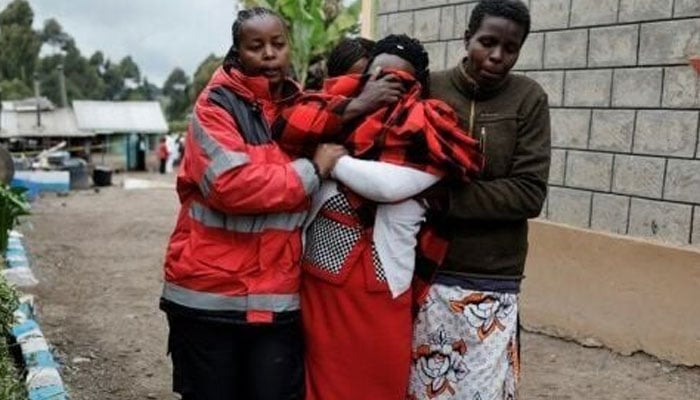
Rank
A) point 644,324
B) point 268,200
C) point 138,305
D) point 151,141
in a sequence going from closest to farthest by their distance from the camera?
point 268,200, point 644,324, point 138,305, point 151,141

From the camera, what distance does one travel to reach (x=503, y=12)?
1910mm

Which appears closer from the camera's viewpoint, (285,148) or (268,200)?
(268,200)

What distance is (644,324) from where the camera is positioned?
4523mm

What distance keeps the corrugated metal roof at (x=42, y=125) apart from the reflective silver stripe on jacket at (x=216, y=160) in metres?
31.9

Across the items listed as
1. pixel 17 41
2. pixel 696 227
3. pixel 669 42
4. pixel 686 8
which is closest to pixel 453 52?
pixel 669 42

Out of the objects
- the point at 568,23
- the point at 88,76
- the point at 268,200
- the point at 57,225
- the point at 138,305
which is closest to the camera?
the point at 268,200

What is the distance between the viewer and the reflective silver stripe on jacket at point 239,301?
194 cm

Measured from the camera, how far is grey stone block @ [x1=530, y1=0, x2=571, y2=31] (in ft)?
16.2

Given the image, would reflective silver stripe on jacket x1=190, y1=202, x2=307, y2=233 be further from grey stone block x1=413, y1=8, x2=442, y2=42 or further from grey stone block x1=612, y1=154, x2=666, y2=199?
grey stone block x1=413, y1=8, x2=442, y2=42

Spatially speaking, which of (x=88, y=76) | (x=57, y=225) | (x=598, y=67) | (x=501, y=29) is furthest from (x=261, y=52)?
(x=88, y=76)

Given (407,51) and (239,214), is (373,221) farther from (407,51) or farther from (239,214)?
(407,51)

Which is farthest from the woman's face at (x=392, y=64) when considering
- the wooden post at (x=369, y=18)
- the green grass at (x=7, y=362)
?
the wooden post at (x=369, y=18)

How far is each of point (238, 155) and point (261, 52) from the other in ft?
1.04

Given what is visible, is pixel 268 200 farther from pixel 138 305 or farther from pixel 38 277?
pixel 38 277
